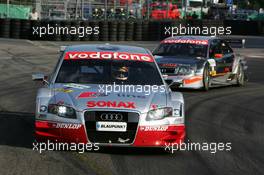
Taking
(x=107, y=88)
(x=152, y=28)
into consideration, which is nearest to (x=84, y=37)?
(x=152, y=28)

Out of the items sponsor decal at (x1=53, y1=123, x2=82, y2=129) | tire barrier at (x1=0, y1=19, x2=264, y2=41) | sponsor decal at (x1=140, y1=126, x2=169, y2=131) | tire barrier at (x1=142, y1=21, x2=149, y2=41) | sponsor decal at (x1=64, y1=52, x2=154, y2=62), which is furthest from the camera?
tire barrier at (x1=142, y1=21, x2=149, y2=41)

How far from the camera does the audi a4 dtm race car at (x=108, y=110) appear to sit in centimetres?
768

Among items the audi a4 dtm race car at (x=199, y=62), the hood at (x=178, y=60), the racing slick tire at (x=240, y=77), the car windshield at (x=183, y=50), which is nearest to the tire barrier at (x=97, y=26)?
the racing slick tire at (x=240, y=77)

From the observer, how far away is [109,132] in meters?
7.68

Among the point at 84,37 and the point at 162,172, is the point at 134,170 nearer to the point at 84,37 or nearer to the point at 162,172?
the point at 162,172

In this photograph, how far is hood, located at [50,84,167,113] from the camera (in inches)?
306

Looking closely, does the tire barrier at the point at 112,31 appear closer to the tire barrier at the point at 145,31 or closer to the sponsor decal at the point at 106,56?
the tire barrier at the point at 145,31

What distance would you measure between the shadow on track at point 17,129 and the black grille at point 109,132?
1024 millimetres

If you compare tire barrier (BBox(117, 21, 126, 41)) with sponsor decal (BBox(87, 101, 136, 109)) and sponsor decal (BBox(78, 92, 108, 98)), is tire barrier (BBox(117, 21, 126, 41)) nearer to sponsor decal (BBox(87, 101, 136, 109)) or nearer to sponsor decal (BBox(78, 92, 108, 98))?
sponsor decal (BBox(78, 92, 108, 98))

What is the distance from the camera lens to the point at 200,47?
16578 mm

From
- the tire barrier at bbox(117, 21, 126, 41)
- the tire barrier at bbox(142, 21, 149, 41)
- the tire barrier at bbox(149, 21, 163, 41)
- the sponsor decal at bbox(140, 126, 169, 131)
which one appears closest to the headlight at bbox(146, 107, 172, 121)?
the sponsor decal at bbox(140, 126, 169, 131)

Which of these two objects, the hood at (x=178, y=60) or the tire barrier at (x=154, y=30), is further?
the tire barrier at (x=154, y=30)

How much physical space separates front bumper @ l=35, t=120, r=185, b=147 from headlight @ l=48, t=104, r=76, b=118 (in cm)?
12

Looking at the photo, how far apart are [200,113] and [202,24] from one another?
28.2 m
